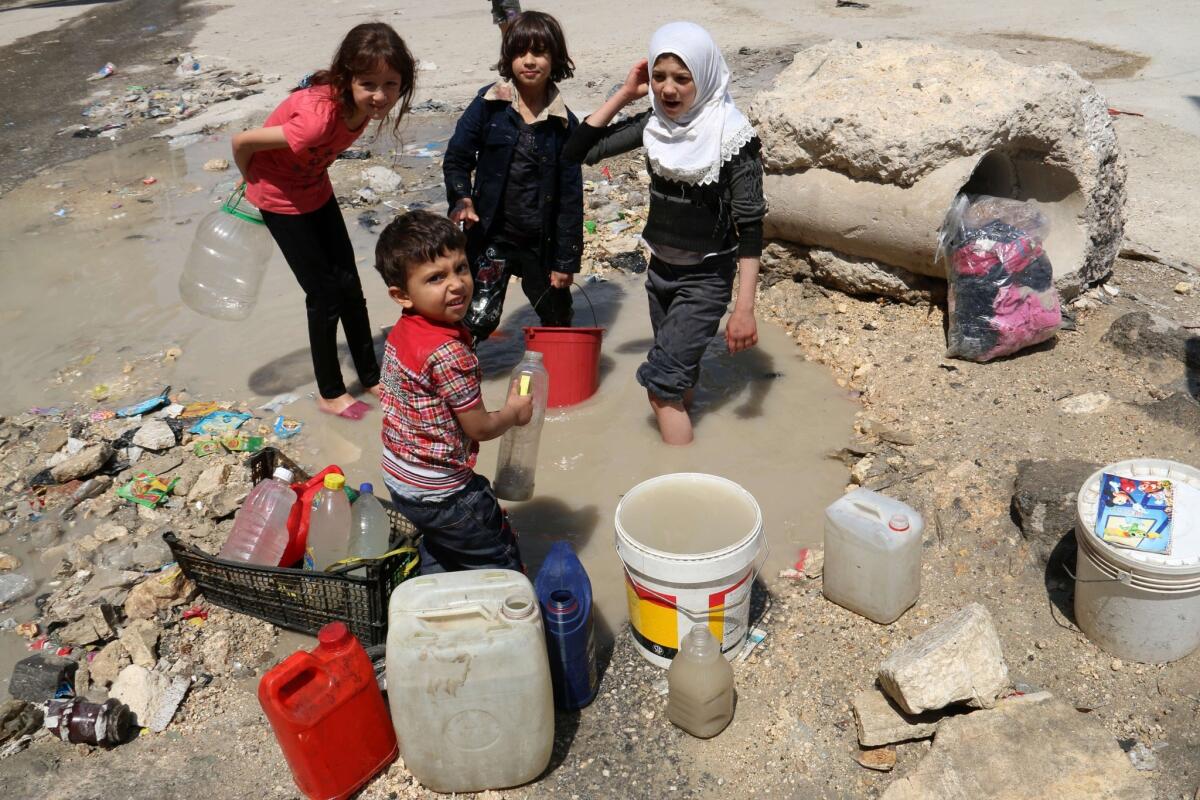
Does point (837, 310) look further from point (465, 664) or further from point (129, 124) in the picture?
point (129, 124)

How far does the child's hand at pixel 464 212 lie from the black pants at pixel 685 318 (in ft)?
2.87

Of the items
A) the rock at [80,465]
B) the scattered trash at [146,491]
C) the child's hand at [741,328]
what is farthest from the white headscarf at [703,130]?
the rock at [80,465]

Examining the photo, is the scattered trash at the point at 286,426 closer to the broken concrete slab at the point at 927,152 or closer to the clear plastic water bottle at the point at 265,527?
the clear plastic water bottle at the point at 265,527

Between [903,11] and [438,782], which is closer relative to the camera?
[438,782]

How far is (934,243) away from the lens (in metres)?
4.50

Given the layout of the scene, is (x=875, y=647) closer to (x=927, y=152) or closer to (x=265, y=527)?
(x=265, y=527)

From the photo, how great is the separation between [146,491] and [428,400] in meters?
1.91

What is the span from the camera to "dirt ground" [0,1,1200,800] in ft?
Result: 8.60

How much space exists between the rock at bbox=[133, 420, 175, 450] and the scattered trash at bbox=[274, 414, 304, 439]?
458 mm

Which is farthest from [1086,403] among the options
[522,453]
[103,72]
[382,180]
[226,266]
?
[103,72]

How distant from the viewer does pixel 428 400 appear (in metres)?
2.64

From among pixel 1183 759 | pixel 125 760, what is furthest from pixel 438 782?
pixel 1183 759

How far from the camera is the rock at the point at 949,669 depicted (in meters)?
2.60

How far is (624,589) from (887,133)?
2.66m
